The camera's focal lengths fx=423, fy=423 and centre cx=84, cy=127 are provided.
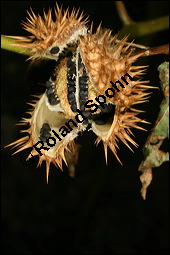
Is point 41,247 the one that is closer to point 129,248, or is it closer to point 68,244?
point 68,244

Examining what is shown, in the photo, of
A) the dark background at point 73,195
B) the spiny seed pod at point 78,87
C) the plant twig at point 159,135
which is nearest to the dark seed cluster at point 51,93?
the spiny seed pod at point 78,87

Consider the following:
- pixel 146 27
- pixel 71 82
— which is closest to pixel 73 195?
pixel 146 27

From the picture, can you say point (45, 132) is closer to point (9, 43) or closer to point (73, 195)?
point (9, 43)

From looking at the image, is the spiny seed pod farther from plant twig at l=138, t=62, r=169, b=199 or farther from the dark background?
the dark background

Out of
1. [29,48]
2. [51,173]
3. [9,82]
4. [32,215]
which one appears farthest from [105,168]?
[29,48]

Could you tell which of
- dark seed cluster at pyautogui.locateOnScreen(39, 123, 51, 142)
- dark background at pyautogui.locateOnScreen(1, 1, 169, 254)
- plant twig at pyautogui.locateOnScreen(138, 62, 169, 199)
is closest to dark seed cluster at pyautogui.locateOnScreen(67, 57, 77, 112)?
dark seed cluster at pyautogui.locateOnScreen(39, 123, 51, 142)

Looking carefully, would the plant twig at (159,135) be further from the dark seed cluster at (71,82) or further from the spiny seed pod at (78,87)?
the dark seed cluster at (71,82)

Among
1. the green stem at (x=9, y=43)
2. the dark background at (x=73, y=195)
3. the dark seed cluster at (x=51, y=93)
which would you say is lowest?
the dark background at (x=73, y=195)
